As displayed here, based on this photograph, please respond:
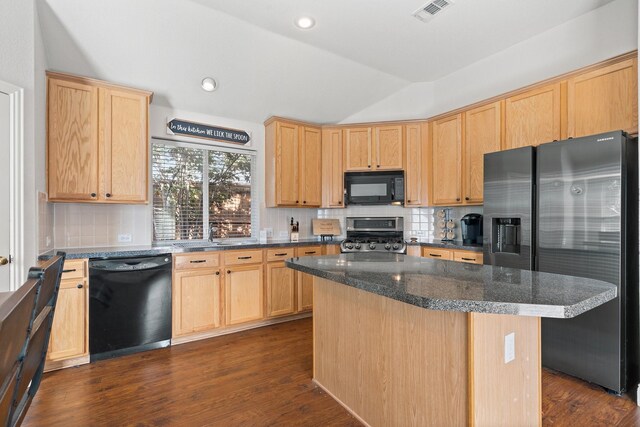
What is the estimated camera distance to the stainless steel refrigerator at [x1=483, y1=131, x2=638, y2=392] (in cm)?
224

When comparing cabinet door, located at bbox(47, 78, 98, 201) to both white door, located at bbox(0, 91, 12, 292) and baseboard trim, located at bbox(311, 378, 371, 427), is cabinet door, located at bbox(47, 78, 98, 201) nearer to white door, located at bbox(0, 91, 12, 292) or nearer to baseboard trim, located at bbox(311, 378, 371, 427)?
white door, located at bbox(0, 91, 12, 292)

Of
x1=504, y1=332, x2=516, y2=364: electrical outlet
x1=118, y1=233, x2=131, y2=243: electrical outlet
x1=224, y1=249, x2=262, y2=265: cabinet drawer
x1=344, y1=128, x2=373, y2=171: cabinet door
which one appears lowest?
x1=504, y1=332, x2=516, y2=364: electrical outlet

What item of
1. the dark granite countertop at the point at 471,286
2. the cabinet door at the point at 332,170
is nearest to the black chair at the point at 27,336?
the dark granite countertop at the point at 471,286

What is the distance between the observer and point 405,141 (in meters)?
4.16

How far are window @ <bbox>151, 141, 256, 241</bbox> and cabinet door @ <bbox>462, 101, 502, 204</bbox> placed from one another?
2581 mm

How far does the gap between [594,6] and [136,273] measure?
4.59 m

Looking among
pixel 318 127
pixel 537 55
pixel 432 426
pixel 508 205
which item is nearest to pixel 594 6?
pixel 537 55

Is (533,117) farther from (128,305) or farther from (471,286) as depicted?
(128,305)

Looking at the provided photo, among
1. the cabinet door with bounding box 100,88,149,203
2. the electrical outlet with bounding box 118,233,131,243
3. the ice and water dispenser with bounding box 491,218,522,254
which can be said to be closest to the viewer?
the ice and water dispenser with bounding box 491,218,522,254

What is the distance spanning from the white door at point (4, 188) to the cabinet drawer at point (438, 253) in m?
3.66

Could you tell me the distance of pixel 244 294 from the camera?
3479 millimetres

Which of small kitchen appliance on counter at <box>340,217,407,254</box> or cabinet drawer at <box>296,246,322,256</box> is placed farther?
small kitchen appliance on counter at <box>340,217,407,254</box>

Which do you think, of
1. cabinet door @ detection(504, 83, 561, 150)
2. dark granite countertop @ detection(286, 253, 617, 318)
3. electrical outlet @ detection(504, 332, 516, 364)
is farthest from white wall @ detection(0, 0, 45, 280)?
cabinet door @ detection(504, 83, 561, 150)

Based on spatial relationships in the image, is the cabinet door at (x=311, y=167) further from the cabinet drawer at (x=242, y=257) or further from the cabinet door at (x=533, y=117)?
the cabinet door at (x=533, y=117)
